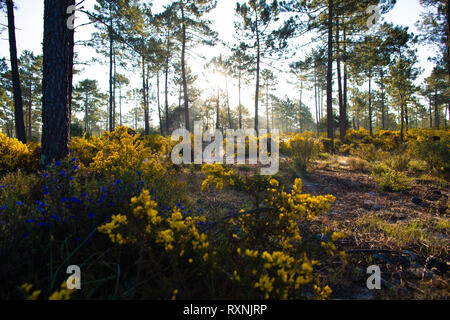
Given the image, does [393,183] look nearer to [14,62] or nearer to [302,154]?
[302,154]

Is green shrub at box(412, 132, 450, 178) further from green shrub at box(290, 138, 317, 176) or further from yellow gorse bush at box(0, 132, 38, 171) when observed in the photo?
yellow gorse bush at box(0, 132, 38, 171)

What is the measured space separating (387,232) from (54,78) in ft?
15.6

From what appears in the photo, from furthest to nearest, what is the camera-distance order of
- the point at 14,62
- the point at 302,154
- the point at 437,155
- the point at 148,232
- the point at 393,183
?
the point at 14,62 → the point at 302,154 → the point at 437,155 → the point at 393,183 → the point at 148,232

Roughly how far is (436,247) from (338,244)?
76 centimetres

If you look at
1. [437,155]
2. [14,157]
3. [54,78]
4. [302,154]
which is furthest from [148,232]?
[437,155]

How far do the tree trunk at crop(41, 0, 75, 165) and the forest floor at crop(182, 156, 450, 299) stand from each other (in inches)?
90.2

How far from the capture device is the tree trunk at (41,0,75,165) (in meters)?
3.12

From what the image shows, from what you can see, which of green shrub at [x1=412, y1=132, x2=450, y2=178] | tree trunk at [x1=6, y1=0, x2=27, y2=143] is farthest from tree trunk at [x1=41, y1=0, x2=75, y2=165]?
green shrub at [x1=412, y1=132, x2=450, y2=178]

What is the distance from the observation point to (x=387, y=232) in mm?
2174

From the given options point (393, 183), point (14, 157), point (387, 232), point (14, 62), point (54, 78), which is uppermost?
point (14, 62)

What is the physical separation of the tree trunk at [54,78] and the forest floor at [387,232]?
2.29 metres

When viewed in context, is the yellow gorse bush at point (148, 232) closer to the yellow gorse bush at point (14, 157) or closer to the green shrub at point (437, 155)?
the yellow gorse bush at point (14, 157)
